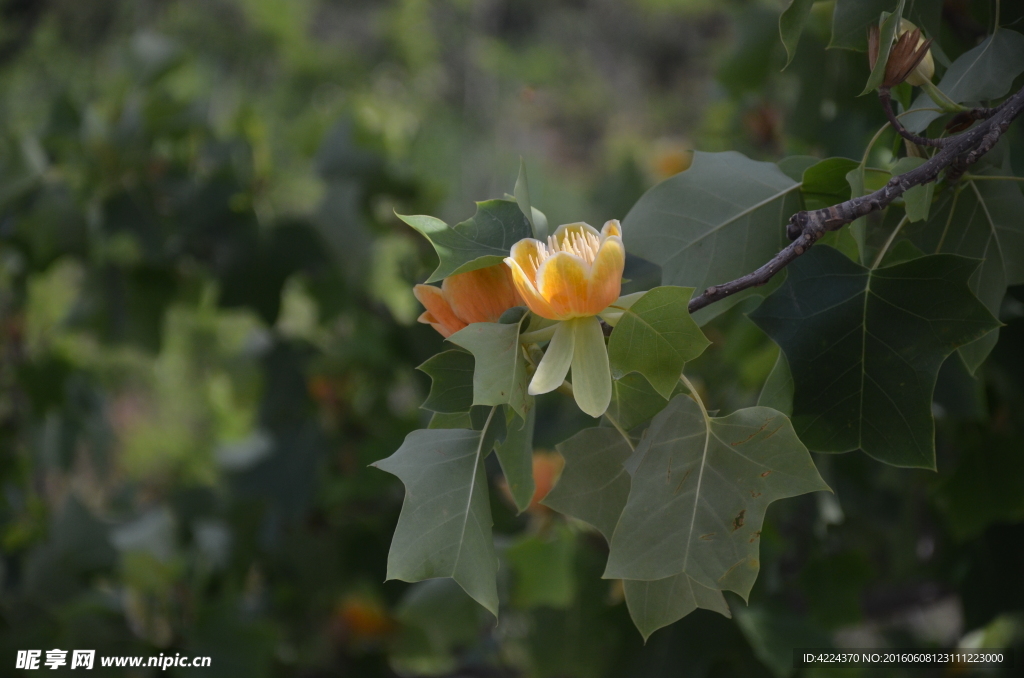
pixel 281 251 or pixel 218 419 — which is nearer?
pixel 281 251

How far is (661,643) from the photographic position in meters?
0.51

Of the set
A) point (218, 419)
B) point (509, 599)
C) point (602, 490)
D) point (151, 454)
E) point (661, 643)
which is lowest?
point (151, 454)

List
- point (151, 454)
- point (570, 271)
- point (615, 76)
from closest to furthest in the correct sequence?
point (570, 271) < point (151, 454) < point (615, 76)

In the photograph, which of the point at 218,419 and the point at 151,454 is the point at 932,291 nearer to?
the point at 218,419

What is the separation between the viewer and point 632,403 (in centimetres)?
26

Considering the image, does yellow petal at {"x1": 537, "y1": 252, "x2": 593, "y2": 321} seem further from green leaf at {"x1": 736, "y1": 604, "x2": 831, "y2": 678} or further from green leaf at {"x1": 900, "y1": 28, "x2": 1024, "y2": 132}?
green leaf at {"x1": 736, "y1": 604, "x2": 831, "y2": 678}

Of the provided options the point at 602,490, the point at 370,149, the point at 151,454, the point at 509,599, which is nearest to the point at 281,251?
the point at 370,149

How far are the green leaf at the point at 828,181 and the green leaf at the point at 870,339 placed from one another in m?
0.04

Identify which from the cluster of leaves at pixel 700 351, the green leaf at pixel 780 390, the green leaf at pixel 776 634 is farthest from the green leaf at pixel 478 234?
the green leaf at pixel 776 634

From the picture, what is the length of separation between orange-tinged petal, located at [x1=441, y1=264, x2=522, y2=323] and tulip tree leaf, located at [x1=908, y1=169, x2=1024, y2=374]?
0.61ft

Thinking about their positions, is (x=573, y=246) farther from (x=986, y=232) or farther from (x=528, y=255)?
(x=986, y=232)

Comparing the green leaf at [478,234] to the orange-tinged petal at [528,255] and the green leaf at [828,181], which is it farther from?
the green leaf at [828,181]

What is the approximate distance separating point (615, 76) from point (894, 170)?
439 centimetres

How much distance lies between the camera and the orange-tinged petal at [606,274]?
22 centimetres
